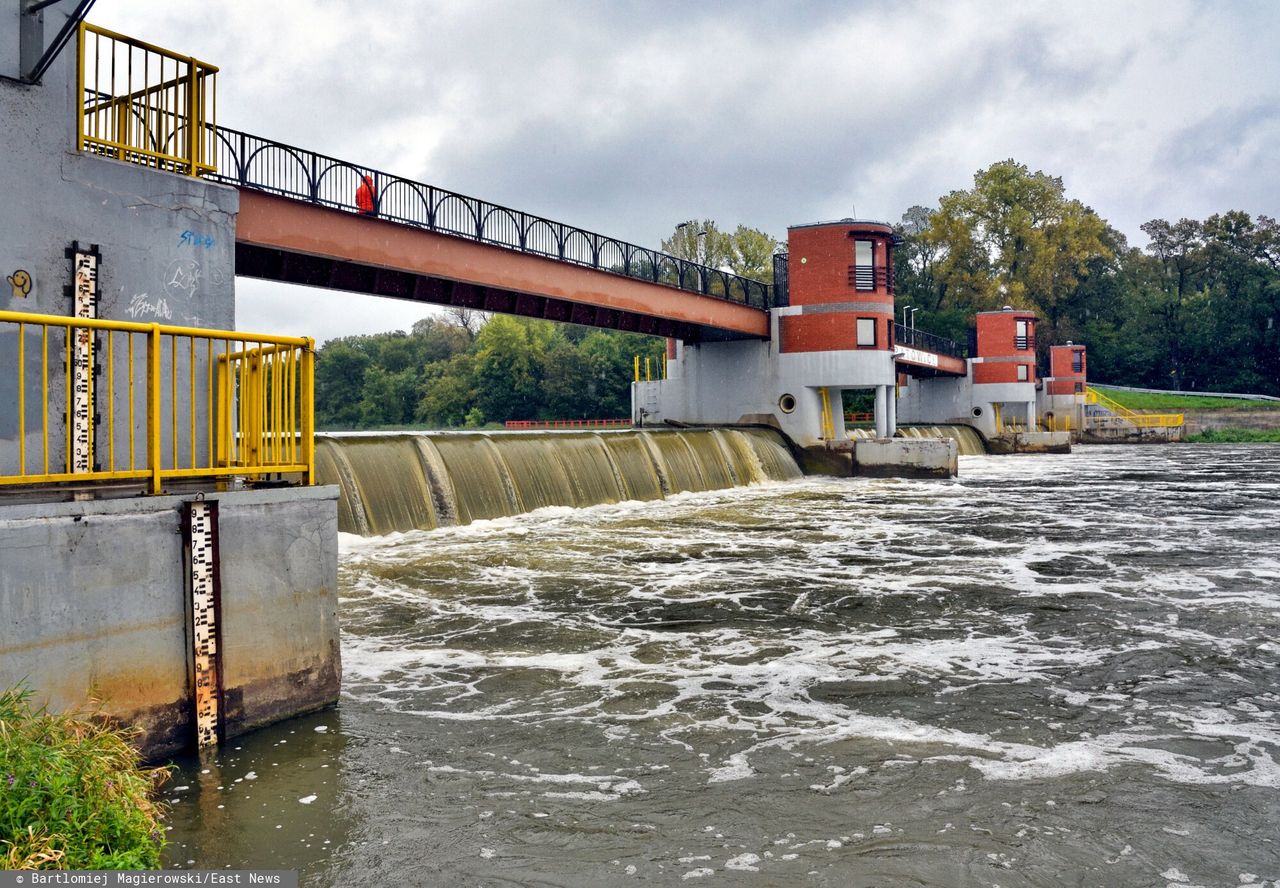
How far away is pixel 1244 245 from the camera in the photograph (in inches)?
3760

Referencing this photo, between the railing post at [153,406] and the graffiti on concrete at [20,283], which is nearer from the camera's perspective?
the railing post at [153,406]

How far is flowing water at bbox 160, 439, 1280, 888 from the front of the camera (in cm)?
556

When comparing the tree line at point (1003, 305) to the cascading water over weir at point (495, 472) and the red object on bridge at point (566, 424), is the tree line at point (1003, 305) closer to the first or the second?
the red object on bridge at point (566, 424)

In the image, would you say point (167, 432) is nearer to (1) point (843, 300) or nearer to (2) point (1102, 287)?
(1) point (843, 300)

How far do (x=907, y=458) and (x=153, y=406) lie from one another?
34443 mm

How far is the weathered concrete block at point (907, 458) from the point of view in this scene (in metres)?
38.4

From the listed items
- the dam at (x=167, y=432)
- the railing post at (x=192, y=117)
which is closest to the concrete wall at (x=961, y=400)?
the dam at (x=167, y=432)

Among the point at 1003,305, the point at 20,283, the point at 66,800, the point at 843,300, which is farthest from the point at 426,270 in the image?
the point at 1003,305

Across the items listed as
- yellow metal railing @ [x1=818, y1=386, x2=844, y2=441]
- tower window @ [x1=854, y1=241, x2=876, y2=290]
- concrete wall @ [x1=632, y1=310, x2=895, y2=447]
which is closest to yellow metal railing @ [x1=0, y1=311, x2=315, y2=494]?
concrete wall @ [x1=632, y1=310, x2=895, y2=447]

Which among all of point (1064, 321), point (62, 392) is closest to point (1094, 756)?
point (62, 392)

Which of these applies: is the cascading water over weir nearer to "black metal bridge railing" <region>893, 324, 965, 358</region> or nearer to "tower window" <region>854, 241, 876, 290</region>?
"tower window" <region>854, 241, 876, 290</region>

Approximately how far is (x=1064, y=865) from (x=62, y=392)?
899 centimetres

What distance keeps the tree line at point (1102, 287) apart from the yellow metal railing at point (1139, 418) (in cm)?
1042

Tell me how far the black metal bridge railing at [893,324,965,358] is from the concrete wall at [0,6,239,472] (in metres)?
40.3
